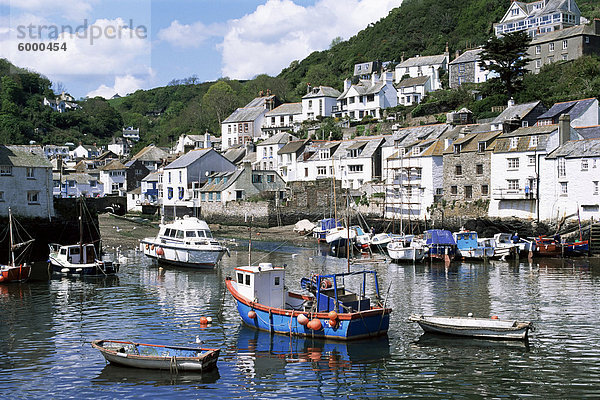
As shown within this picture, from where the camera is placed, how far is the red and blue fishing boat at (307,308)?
79.3 feet

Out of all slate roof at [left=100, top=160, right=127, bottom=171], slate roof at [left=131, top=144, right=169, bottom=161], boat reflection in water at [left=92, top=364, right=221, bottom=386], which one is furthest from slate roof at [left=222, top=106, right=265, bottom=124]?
boat reflection in water at [left=92, top=364, right=221, bottom=386]

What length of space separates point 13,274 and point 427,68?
86159 mm

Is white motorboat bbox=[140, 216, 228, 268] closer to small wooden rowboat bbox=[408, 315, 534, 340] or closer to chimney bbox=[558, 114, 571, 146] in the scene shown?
small wooden rowboat bbox=[408, 315, 534, 340]

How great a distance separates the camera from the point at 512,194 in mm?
59688

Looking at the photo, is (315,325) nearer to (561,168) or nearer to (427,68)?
(561,168)

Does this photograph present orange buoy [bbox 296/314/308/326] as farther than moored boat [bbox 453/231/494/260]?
No

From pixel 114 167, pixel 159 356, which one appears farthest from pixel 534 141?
pixel 114 167

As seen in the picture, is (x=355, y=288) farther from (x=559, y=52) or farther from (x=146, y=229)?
(x=559, y=52)

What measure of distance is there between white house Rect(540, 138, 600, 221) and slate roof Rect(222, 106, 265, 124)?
65521 mm

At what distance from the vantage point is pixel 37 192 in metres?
50.2

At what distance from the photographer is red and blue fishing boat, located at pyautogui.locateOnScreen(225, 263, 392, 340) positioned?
2416 cm

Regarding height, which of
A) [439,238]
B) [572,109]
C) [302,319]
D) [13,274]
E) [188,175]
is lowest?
[302,319]

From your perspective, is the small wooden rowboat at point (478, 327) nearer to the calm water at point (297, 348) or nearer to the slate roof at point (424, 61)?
the calm water at point (297, 348)

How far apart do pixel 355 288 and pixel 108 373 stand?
18586 millimetres
